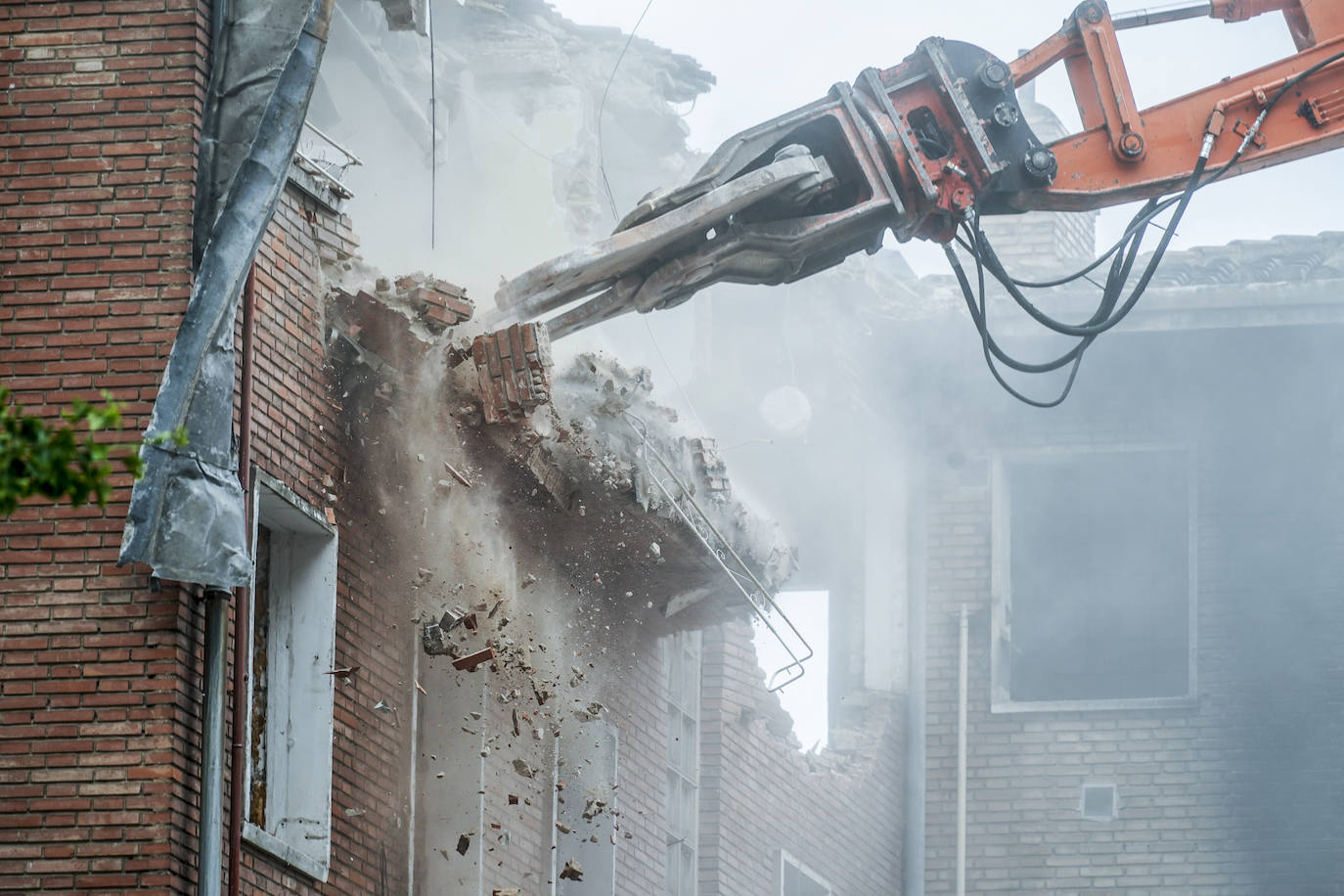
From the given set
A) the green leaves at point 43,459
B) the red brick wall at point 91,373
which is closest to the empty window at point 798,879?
the red brick wall at point 91,373

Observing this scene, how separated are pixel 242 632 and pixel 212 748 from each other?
652mm

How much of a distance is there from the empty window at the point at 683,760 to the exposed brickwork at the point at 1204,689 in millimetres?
2887

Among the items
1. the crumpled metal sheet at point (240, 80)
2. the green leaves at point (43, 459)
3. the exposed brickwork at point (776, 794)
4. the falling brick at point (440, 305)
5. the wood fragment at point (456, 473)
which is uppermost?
the crumpled metal sheet at point (240, 80)

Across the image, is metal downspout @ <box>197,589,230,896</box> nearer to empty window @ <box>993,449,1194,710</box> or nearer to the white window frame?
the white window frame

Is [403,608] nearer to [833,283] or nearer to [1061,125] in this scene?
[833,283]

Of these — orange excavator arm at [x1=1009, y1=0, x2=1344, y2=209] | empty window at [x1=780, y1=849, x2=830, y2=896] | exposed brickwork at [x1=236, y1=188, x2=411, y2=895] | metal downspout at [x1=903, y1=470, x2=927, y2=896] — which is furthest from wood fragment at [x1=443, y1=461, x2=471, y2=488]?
metal downspout at [x1=903, y1=470, x2=927, y2=896]

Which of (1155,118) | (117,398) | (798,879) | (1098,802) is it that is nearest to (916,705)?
(1098,802)

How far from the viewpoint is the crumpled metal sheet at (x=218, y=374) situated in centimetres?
837

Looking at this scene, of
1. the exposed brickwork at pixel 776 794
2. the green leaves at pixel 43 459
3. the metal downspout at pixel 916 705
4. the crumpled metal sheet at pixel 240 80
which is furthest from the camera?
the metal downspout at pixel 916 705

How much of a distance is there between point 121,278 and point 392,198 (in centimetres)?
734

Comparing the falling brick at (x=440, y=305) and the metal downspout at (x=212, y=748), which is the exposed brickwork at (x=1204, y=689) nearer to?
the falling brick at (x=440, y=305)

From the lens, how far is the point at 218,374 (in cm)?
870

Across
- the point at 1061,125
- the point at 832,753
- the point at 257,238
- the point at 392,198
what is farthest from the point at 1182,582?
the point at 257,238

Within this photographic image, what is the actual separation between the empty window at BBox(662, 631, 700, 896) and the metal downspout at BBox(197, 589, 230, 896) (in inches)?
280
